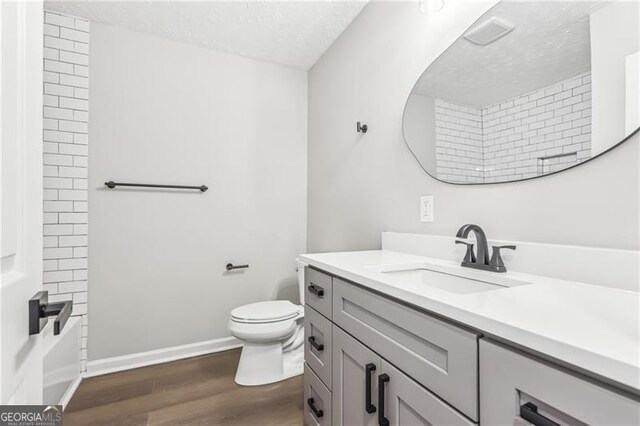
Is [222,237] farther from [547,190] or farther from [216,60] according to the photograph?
[547,190]

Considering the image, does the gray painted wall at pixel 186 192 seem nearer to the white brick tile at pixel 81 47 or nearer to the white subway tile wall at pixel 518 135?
the white brick tile at pixel 81 47

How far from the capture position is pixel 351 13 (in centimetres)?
203

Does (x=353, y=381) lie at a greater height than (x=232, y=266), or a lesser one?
lesser

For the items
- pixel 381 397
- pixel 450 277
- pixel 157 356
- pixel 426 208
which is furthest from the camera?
pixel 157 356

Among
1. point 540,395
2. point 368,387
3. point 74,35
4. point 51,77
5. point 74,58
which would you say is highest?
point 74,35

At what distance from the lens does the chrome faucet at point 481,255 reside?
106 centimetres

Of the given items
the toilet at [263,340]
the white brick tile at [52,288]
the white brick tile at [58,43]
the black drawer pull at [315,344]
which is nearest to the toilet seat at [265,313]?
the toilet at [263,340]

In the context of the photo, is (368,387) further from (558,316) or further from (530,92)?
(530,92)

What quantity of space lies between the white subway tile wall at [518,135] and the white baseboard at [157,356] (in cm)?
204

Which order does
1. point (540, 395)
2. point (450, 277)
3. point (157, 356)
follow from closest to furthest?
point (540, 395) → point (450, 277) → point (157, 356)

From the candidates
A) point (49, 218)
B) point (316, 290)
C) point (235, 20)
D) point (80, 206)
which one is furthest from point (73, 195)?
point (316, 290)

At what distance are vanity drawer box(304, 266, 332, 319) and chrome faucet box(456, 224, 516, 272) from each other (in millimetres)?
529

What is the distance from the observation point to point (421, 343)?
0.79 m

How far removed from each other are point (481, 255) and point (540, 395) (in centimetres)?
64
